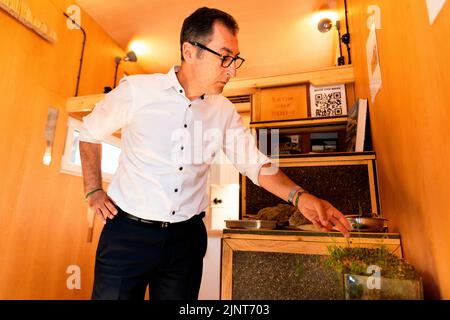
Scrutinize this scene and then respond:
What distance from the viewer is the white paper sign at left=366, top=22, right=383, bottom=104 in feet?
3.94

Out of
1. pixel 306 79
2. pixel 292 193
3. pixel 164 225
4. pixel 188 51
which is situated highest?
pixel 306 79

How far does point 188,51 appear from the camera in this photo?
3.70 feet

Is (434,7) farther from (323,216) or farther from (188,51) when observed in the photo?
(188,51)

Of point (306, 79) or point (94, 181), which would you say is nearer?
point (94, 181)

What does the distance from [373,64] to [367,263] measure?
0.98 m

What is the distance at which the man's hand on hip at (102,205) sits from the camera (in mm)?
995

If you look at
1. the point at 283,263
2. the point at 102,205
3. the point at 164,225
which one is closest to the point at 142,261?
the point at 164,225

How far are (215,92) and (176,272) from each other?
27.4 inches

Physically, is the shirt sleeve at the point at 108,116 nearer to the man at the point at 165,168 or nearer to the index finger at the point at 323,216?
the man at the point at 165,168

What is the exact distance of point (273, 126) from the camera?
5.54ft

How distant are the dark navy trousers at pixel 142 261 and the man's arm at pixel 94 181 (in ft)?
0.14

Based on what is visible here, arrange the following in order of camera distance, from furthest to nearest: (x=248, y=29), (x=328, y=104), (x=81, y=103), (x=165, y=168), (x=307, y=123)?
(x=248, y=29), (x=81, y=103), (x=328, y=104), (x=307, y=123), (x=165, y=168)

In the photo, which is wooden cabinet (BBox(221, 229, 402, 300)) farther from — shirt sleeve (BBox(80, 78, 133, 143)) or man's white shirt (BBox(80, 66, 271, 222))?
shirt sleeve (BBox(80, 78, 133, 143))
